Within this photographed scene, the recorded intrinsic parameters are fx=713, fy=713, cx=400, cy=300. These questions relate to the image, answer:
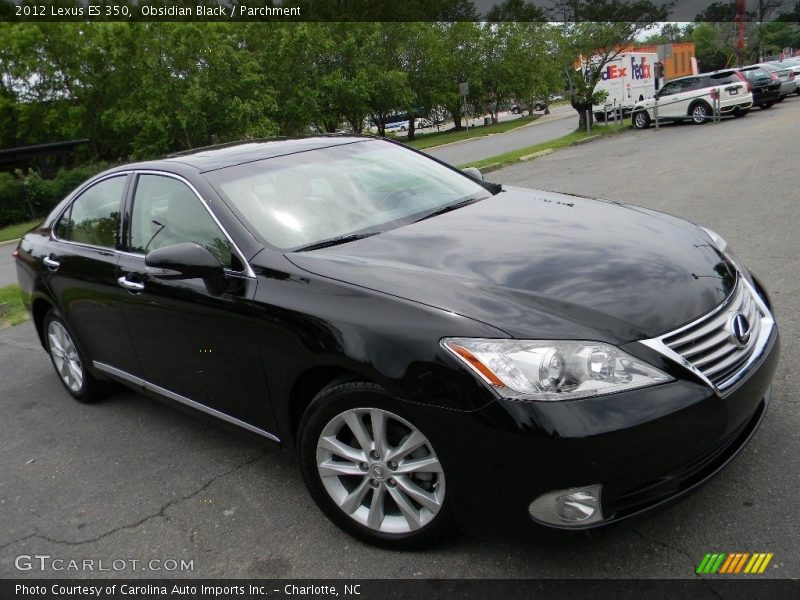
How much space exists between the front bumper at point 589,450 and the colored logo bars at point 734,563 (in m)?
0.30

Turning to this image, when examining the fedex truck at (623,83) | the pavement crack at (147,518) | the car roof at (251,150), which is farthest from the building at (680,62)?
the pavement crack at (147,518)

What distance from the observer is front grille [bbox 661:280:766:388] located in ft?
8.26

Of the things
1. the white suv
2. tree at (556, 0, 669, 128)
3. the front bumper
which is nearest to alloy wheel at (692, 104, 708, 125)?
the white suv

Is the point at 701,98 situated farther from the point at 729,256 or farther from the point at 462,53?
the point at 462,53

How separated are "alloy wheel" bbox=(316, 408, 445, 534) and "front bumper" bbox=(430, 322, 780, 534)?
0.14 metres

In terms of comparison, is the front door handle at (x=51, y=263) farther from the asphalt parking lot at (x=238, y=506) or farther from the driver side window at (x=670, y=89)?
the driver side window at (x=670, y=89)

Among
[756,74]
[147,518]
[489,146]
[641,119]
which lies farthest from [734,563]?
[756,74]

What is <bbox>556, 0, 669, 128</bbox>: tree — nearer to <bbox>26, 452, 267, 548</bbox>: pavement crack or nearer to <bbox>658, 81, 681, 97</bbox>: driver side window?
<bbox>658, 81, 681, 97</bbox>: driver side window

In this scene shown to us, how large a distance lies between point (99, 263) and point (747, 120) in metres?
23.2

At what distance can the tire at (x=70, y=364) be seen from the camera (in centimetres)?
480

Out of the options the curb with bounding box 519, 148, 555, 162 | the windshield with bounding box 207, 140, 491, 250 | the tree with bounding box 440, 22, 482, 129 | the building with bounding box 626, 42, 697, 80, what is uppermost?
the tree with bounding box 440, 22, 482, 129

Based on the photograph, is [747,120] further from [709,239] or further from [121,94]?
[121,94]

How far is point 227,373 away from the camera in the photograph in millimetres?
3344

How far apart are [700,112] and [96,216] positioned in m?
23.2
